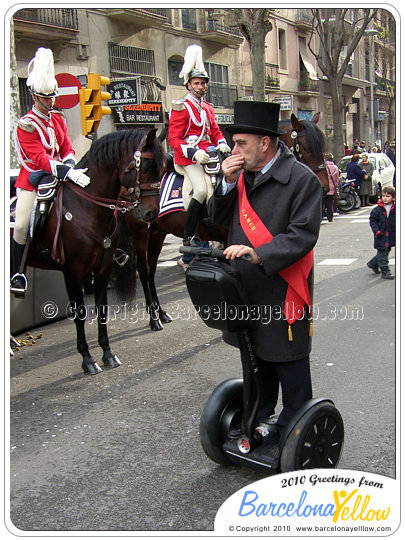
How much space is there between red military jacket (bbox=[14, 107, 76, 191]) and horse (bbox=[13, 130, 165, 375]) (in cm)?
31

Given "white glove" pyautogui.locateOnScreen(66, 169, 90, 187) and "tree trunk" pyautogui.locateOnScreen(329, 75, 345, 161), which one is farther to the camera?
"tree trunk" pyautogui.locateOnScreen(329, 75, 345, 161)

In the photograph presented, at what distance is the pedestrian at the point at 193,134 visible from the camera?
6844mm

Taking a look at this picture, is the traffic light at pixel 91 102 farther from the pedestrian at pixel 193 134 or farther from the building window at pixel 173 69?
the building window at pixel 173 69

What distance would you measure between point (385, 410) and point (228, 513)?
2.14 metres

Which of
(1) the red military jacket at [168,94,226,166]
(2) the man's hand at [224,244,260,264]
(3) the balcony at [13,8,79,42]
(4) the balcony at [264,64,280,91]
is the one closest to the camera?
(2) the man's hand at [224,244,260,264]

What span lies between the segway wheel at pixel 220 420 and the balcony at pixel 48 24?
14677 mm

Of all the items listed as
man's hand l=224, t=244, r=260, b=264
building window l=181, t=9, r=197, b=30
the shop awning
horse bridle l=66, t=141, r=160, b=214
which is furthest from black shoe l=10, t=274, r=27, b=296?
the shop awning

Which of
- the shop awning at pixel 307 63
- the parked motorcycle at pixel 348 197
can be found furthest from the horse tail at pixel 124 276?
the shop awning at pixel 307 63

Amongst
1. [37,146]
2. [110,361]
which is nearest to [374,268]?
[110,361]

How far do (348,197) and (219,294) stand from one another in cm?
1730

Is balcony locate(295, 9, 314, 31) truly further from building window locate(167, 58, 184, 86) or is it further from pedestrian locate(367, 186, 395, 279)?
pedestrian locate(367, 186, 395, 279)

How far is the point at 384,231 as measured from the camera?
942 centimetres

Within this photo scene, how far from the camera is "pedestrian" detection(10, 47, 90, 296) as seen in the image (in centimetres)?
564

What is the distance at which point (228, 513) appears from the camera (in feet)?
9.12
